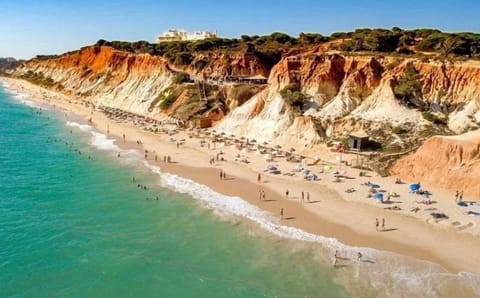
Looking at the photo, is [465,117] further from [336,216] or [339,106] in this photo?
[336,216]

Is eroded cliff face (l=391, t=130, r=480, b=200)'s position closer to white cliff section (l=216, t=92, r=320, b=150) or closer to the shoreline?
the shoreline

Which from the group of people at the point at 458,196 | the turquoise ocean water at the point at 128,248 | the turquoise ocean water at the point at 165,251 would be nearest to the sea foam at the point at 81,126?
the turquoise ocean water at the point at 128,248

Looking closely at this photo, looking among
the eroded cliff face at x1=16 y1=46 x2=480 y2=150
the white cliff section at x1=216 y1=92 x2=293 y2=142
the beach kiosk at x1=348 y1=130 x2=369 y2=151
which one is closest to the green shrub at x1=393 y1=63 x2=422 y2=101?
the eroded cliff face at x1=16 y1=46 x2=480 y2=150

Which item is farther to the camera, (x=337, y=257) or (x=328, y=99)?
(x=328, y=99)

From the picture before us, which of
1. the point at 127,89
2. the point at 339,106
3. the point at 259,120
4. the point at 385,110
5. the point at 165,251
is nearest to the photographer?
the point at 165,251

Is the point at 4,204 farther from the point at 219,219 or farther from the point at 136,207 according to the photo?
the point at 219,219

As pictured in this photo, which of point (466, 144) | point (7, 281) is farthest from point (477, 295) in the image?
point (7, 281)

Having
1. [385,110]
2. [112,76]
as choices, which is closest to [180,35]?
[112,76]

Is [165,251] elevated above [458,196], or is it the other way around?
[458,196]

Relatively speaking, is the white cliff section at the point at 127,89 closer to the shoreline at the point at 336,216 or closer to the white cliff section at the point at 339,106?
the shoreline at the point at 336,216
